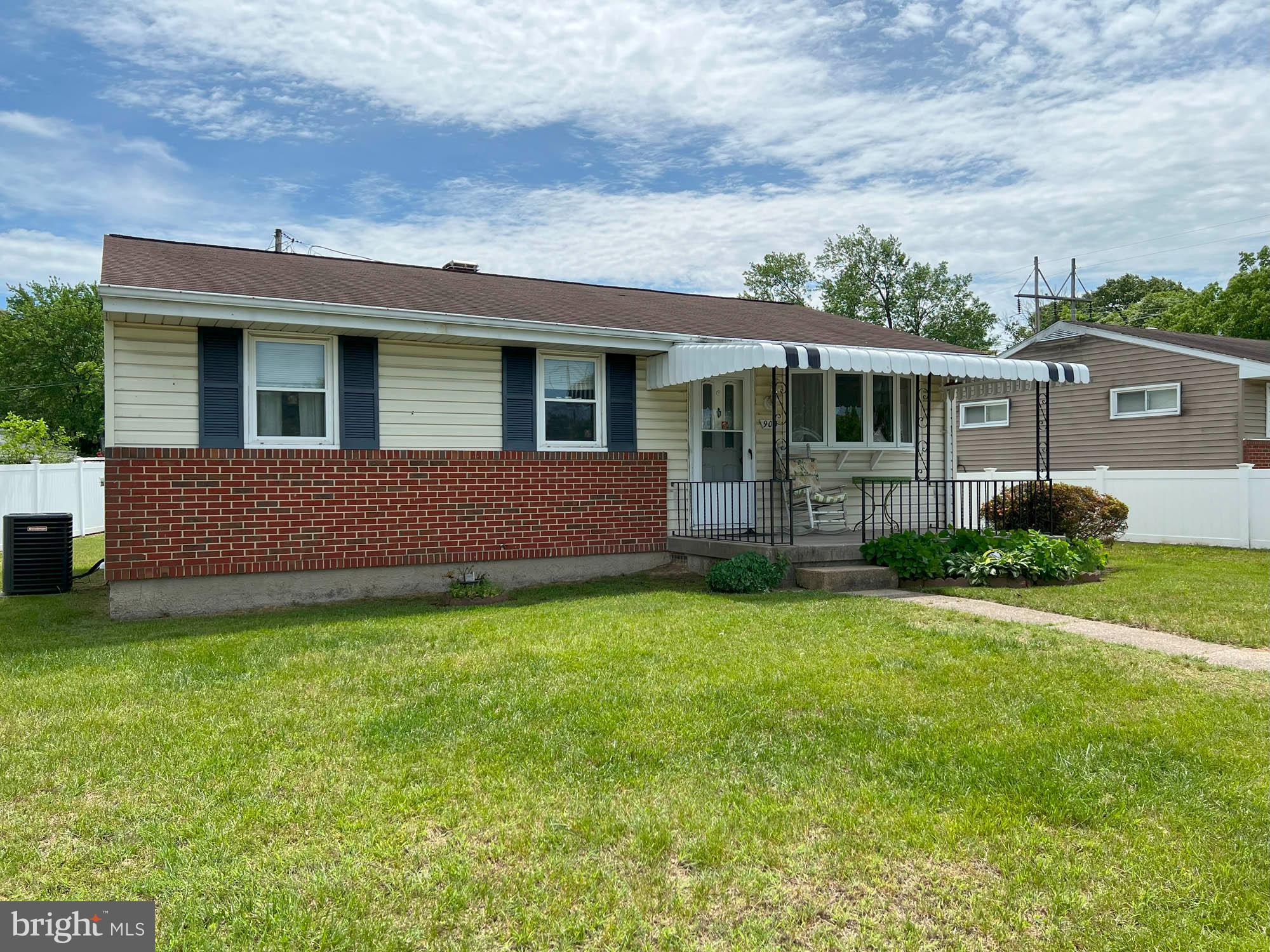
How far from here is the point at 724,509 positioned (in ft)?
38.4

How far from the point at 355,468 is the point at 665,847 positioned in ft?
23.4

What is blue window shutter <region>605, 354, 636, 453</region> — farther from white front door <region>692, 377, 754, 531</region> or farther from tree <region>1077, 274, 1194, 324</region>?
tree <region>1077, 274, 1194, 324</region>

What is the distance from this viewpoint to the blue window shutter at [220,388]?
8.77 m

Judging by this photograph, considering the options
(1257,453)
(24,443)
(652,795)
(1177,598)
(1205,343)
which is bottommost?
(652,795)

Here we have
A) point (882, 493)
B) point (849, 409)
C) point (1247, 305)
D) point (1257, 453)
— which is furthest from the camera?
point (1247, 305)

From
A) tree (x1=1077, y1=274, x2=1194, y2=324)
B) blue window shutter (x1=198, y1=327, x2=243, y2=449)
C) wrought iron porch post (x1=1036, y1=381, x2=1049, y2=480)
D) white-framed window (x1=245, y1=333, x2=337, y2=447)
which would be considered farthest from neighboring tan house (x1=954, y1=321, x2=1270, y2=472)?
tree (x1=1077, y1=274, x2=1194, y2=324)

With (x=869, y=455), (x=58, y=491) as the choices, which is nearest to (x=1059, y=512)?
(x=869, y=455)

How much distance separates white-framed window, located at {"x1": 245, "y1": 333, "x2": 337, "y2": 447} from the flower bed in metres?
6.11

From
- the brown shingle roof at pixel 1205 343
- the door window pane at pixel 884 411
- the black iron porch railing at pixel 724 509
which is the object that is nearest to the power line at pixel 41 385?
the black iron porch railing at pixel 724 509

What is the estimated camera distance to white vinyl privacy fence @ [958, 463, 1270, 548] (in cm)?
1412

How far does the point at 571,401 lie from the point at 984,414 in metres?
14.3

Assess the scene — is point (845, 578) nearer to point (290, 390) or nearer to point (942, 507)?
point (942, 507)

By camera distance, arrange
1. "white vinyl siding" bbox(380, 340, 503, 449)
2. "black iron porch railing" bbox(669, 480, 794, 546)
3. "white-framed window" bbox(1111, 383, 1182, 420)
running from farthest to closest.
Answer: "white-framed window" bbox(1111, 383, 1182, 420) < "black iron porch railing" bbox(669, 480, 794, 546) < "white vinyl siding" bbox(380, 340, 503, 449)

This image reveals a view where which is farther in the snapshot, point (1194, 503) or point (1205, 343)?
point (1205, 343)
